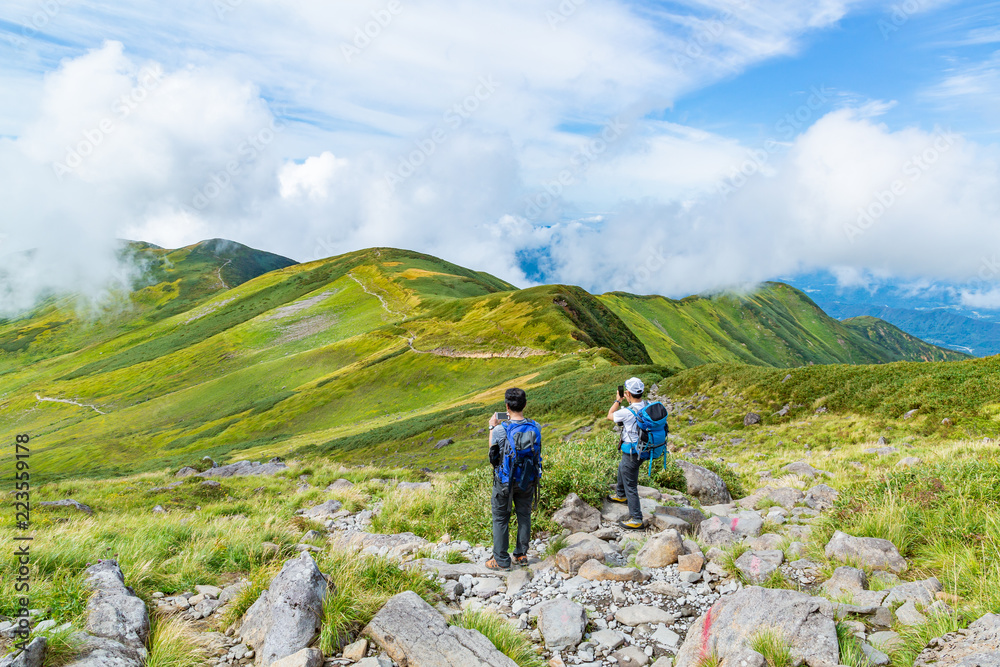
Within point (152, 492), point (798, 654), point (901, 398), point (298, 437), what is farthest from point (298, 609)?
point (298, 437)

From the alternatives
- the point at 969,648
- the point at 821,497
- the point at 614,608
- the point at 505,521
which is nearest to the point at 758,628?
the point at 969,648

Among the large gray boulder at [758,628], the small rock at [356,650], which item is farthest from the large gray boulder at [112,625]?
the large gray boulder at [758,628]

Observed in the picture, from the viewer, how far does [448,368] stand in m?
82.7

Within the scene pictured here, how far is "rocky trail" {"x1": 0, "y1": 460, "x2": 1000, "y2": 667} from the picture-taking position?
18.0 feet

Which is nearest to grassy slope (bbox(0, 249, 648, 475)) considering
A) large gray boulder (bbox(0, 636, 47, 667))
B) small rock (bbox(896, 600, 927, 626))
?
small rock (bbox(896, 600, 927, 626))

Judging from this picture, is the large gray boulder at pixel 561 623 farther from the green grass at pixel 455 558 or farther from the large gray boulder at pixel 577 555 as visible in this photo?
→ the green grass at pixel 455 558

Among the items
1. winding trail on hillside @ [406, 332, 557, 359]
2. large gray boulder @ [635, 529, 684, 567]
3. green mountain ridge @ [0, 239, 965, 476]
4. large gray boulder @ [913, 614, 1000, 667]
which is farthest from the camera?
winding trail on hillside @ [406, 332, 557, 359]

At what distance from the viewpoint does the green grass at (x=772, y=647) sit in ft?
17.1

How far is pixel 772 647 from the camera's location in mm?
5297

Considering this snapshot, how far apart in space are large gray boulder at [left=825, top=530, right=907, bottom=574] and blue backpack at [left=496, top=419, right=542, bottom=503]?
4.79m

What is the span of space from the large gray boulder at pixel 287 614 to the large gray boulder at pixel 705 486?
395 inches

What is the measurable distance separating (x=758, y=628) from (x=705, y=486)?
318 inches

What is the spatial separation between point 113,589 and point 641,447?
353 inches

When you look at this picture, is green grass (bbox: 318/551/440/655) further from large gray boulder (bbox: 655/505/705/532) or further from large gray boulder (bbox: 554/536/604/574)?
large gray boulder (bbox: 655/505/705/532)
